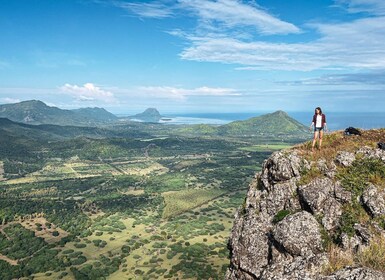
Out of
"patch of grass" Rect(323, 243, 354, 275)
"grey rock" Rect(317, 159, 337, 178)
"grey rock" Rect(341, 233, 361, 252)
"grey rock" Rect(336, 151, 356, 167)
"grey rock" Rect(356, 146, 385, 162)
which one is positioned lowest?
"patch of grass" Rect(323, 243, 354, 275)

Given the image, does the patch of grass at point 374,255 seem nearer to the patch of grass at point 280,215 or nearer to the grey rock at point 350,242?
the grey rock at point 350,242

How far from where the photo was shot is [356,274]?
23234 millimetres

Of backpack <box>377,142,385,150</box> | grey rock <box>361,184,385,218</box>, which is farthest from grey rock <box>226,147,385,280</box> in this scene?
backpack <box>377,142,385,150</box>

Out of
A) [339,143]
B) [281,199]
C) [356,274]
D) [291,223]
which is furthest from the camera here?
[339,143]

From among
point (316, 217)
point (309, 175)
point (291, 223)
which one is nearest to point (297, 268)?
point (291, 223)

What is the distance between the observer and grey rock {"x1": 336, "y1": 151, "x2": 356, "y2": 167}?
118 feet

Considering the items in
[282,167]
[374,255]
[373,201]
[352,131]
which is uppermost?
[352,131]

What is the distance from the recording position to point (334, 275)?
2439 cm

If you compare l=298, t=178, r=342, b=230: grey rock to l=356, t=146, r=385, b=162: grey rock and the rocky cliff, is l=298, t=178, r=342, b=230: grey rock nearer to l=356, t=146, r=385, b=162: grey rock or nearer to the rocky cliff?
the rocky cliff

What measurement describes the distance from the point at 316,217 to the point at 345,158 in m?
8.66

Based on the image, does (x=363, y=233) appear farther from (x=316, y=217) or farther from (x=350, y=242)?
(x=316, y=217)

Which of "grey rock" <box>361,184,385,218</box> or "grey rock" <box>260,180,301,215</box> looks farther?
"grey rock" <box>260,180,301,215</box>

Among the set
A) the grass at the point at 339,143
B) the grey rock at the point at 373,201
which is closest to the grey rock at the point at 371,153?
the grass at the point at 339,143

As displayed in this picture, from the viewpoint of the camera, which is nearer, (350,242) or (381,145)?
(350,242)
